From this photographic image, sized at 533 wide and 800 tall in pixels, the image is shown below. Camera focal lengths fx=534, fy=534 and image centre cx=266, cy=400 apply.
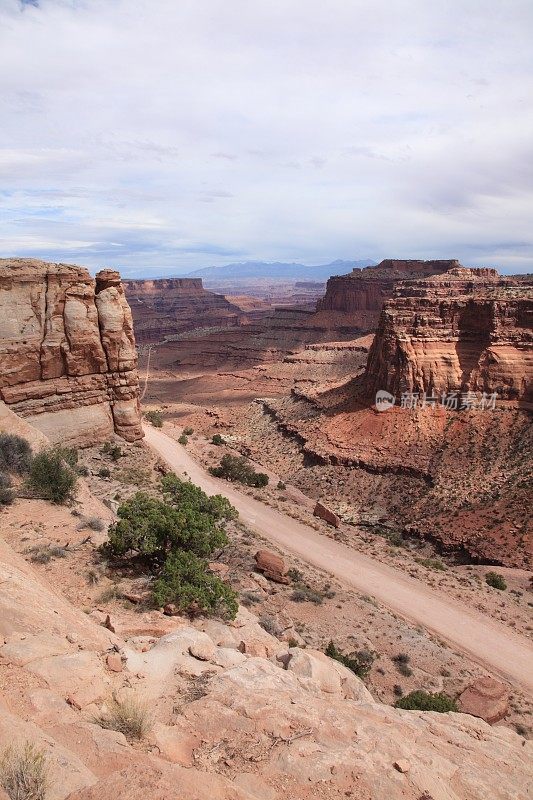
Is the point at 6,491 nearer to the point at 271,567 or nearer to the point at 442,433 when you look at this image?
the point at 271,567

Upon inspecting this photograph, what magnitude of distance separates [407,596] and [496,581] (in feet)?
15.1

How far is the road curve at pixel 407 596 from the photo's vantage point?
1845cm

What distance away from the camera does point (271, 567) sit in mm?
19703

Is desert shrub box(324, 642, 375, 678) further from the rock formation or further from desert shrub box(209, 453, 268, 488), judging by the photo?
the rock formation

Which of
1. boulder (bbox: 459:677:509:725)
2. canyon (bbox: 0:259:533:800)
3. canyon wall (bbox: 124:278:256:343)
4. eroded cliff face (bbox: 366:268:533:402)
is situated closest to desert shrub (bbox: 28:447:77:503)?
canyon (bbox: 0:259:533:800)

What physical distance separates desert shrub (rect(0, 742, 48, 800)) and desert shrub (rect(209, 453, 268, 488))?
102 feet

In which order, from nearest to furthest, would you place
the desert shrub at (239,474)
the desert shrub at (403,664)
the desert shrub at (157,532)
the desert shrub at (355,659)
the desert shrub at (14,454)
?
the desert shrub at (157,532) < the desert shrub at (355,659) < the desert shrub at (403,664) < the desert shrub at (14,454) < the desert shrub at (239,474)

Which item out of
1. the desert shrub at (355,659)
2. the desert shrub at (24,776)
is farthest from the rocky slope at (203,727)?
the desert shrub at (355,659)

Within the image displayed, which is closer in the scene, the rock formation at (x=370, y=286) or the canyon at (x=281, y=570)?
the canyon at (x=281, y=570)

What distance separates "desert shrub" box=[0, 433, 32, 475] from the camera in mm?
18750

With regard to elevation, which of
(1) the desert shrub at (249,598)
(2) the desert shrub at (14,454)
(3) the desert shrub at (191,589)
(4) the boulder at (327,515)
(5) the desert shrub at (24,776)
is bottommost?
(4) the boulder at (327,515)

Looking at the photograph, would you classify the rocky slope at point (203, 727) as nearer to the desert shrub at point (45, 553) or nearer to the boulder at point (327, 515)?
the desert shrub at point (45, 553)

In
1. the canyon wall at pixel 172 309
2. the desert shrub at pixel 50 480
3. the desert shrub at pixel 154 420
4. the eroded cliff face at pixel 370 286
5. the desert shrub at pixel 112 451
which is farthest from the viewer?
the canyon wall at pixel 172 309

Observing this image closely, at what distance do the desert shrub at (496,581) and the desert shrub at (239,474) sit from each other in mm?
16368
